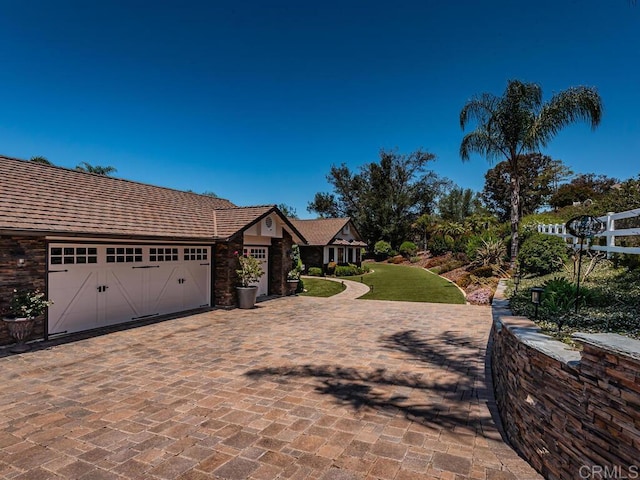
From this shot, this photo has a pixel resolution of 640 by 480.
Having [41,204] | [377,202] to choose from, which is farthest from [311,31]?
[377,202]

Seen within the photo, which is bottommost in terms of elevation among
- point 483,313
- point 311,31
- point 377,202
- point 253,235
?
point 483,313

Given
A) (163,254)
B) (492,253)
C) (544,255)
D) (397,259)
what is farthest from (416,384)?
(397,259)

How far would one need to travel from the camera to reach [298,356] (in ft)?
24.5

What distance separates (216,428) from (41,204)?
818 cm

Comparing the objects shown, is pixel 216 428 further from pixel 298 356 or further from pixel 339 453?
pixel 298 356

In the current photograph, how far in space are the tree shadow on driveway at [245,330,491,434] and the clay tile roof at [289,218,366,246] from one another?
21.7m

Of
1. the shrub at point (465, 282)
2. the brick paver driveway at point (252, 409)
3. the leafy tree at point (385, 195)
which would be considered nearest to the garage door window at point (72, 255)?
the brick paver driveway at point (252, 409)

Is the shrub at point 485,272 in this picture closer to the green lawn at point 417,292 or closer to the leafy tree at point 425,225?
the green lawn at point 417,292

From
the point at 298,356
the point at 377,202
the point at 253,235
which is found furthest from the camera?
the point at 377,202

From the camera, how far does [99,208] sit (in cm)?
1048

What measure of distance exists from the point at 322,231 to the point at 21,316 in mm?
25044

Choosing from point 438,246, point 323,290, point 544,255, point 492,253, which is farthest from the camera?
point 438,246

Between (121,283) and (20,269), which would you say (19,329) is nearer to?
(20,269)

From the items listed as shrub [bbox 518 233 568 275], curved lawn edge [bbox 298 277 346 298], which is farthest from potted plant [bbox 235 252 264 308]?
shrub [bbox 518 233 568 275]
